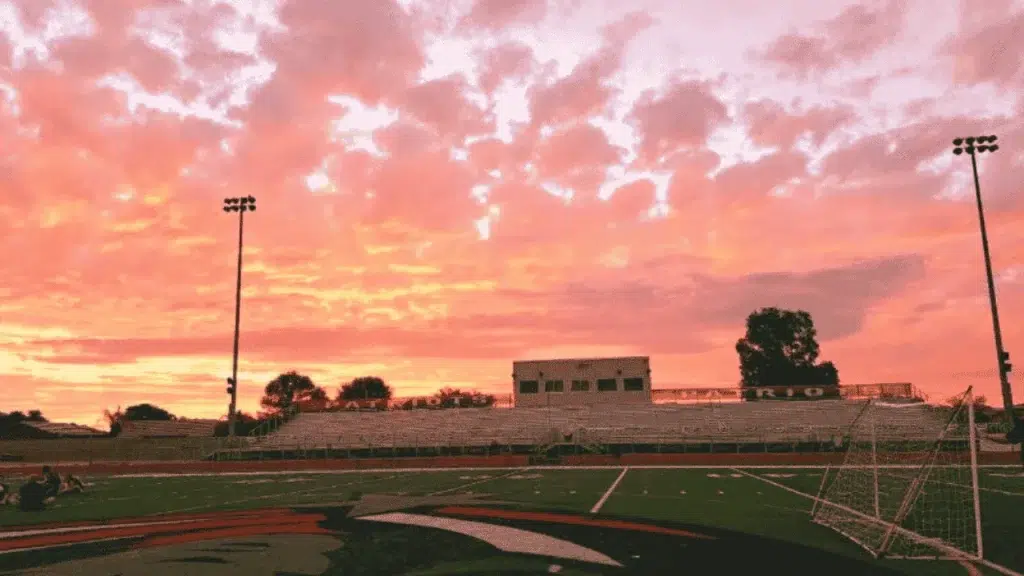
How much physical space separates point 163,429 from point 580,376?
133ft

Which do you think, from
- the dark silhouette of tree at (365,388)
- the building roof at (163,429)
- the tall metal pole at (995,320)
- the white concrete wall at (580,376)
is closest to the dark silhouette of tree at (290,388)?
the dark silhouette of tree at (365,388)

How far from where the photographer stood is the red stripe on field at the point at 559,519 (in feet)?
48.9

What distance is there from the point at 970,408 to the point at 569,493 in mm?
15013

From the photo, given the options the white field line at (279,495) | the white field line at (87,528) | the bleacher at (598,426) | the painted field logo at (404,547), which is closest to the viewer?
the painted field logo at (404,547)

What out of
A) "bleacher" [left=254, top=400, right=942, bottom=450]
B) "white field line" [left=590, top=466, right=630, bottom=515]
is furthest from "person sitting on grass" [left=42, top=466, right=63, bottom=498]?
"bleacher" [left=254, top=400, right=942, bottom=450]

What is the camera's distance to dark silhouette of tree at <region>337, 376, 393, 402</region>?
5084 inches

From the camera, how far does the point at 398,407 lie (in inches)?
2640

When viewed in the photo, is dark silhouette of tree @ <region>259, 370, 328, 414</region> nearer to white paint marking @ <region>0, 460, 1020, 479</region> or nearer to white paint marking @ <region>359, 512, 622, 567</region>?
white paint marking @ <region>0, 460, 1020, 479</region>

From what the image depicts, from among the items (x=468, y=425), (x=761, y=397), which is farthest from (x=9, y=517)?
(x=761, y=397)

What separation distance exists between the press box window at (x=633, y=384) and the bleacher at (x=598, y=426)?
143 inches

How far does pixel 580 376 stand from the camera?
65.7 meters

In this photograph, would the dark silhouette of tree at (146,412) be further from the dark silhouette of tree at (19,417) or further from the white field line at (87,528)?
the white field line at (87,528)

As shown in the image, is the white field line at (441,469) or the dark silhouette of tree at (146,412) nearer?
the white field line at (441,469)

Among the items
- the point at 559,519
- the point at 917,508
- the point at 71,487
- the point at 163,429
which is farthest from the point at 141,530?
the point at 163,429
